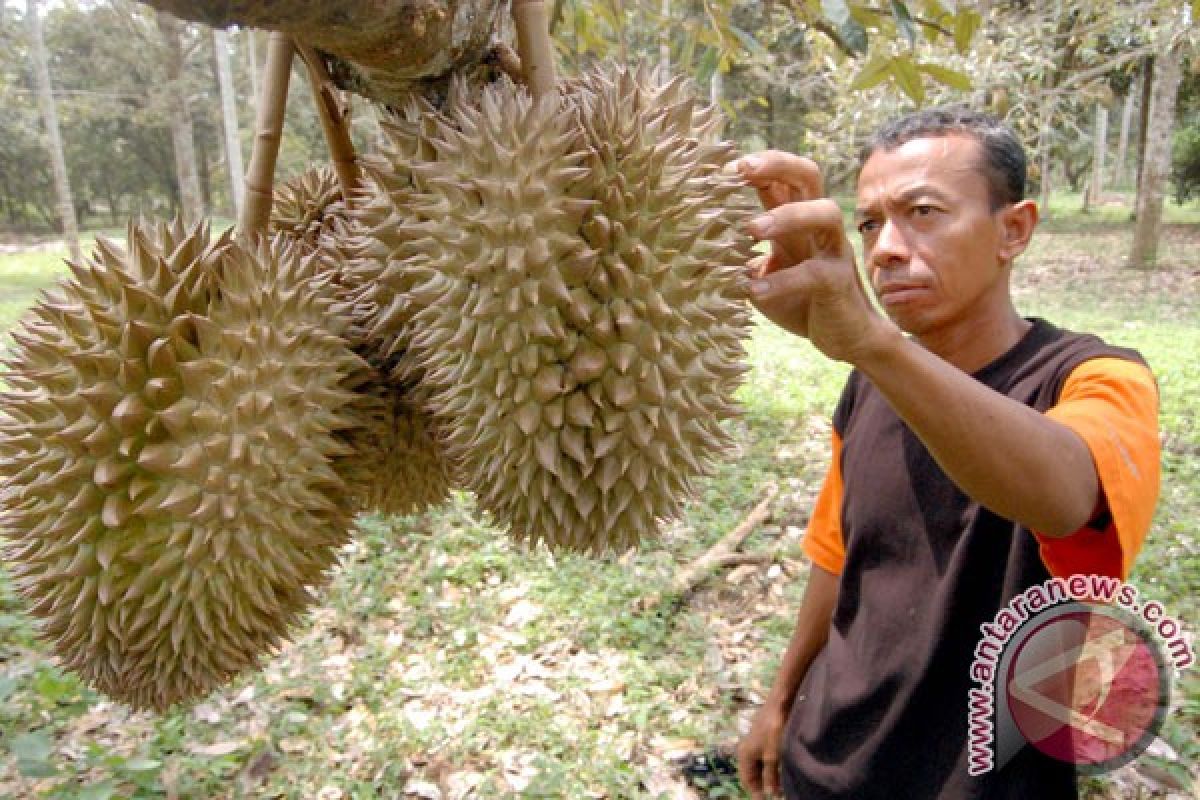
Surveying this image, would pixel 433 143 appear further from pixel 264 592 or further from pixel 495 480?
pixel 264 592

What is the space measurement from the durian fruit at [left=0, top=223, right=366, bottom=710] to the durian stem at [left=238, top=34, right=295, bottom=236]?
5 centimetres

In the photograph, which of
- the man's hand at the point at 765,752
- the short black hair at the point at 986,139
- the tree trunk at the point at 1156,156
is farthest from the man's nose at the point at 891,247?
the tree trunk at the point at 1156,156

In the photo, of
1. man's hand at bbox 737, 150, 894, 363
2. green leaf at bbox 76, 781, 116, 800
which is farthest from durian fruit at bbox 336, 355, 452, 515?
green leaf at bbox 76, 781, 116, 800

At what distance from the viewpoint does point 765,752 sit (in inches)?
83.2

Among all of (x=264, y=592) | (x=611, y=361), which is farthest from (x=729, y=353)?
(x=264, y=592)

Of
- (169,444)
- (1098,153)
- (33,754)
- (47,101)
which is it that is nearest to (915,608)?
(169,444)

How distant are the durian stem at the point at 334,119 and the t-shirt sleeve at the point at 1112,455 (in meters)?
1.10

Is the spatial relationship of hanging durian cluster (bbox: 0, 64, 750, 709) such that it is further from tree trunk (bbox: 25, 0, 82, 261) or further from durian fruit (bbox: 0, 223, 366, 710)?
tree trunk (bbox: 25, 0, 82, 261)

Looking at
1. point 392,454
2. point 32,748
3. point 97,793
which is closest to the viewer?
point 392,454

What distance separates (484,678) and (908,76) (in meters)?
2.50

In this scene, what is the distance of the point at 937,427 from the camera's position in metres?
1.12

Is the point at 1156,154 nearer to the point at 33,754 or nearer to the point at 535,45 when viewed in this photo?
the point at 535,45

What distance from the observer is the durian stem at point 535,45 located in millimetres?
1029

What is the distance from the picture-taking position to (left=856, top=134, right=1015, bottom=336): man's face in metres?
1.53
